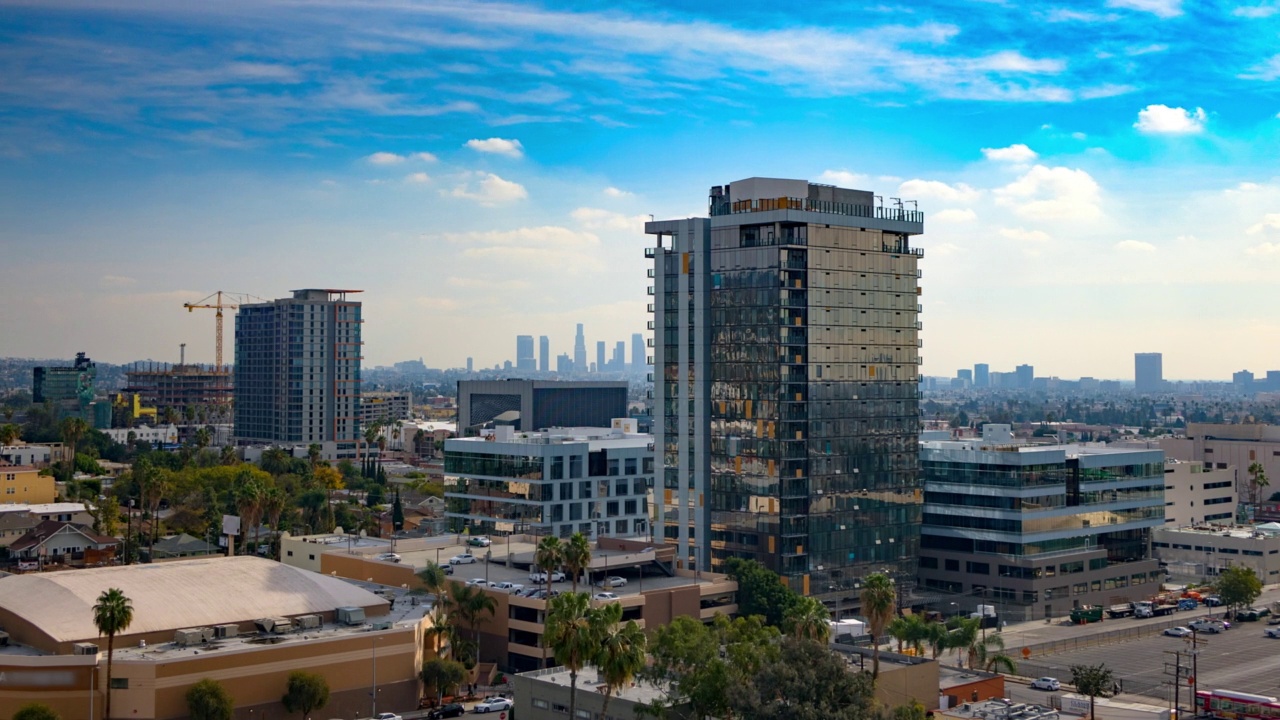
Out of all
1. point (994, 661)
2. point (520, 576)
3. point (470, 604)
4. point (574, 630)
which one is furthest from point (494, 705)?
point (994, 661)

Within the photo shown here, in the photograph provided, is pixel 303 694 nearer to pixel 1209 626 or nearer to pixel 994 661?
pixel 994 661

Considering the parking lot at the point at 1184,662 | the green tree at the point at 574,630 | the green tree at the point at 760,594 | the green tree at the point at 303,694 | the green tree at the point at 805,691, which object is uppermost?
the green tree at the point at 574,630

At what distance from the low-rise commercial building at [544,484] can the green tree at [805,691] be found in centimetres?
7663

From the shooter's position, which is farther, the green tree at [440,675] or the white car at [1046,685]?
the white car at [1046,685]

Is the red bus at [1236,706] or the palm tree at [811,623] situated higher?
the palm tree at [811,623]

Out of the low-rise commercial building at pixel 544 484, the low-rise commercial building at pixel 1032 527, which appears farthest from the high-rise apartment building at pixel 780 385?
the low-rise commercial building at pixel 544 484

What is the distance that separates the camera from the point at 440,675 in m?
88.9

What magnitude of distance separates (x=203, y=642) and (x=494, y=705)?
19682mm

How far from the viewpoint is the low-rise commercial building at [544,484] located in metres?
144

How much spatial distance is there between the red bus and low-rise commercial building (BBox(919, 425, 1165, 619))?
40439 mm

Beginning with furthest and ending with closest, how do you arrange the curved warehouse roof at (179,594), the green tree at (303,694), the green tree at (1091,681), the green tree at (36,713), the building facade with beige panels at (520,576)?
1. the building facade with beige panels at (520,576)
2. the curved warehouse roof at (179,594)
3. the green tree at (1091,681)
4. the green tree at (303,694)
5. the green tree at (36,713)

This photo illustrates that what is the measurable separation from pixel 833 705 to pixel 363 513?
418 feet

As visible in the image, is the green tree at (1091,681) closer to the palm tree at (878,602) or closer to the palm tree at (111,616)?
the palm tree at (878,602)

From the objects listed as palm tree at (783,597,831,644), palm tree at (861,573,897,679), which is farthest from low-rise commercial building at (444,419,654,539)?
palm tree at (783,597,831,644)
